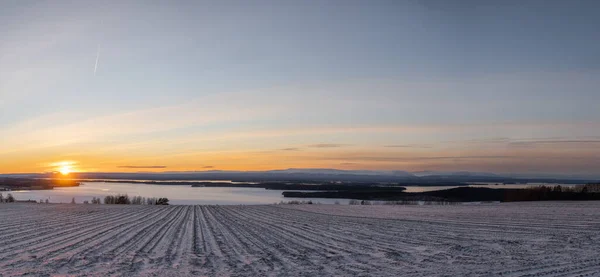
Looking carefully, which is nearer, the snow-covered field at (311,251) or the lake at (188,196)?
the snow-covered field at (311,251)

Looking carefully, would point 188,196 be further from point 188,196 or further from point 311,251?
point 311,251

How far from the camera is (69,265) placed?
40.8 feet

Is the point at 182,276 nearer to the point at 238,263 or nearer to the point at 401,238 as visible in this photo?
the point at 238,263

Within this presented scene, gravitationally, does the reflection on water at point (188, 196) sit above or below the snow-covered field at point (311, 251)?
below

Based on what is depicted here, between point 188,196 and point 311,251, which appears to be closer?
point 311,251

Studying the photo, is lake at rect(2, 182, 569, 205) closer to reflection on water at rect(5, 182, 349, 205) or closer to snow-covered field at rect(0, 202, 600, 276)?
reflection on water at rect(5, 182, 349, 205)

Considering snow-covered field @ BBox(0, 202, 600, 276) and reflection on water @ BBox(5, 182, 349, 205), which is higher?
snow-covered field @ BBox(0, 202, 600, 276)

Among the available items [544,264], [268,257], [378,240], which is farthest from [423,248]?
[268,257]

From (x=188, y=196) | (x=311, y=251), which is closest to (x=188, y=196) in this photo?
(x=188, y=196)

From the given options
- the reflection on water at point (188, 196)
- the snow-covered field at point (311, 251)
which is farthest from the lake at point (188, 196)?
the snow-covered field at point (311, 251)

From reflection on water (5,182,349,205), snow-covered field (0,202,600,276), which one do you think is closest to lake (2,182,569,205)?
reflection on water (5,182,349,205)

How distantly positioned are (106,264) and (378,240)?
956 centimetres

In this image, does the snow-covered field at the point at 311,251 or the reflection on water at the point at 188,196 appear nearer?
the snow-covered field at the point at 311,251

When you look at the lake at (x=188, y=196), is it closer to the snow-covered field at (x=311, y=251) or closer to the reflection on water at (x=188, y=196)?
Result: the reflection on water at (x=188, y=196)
